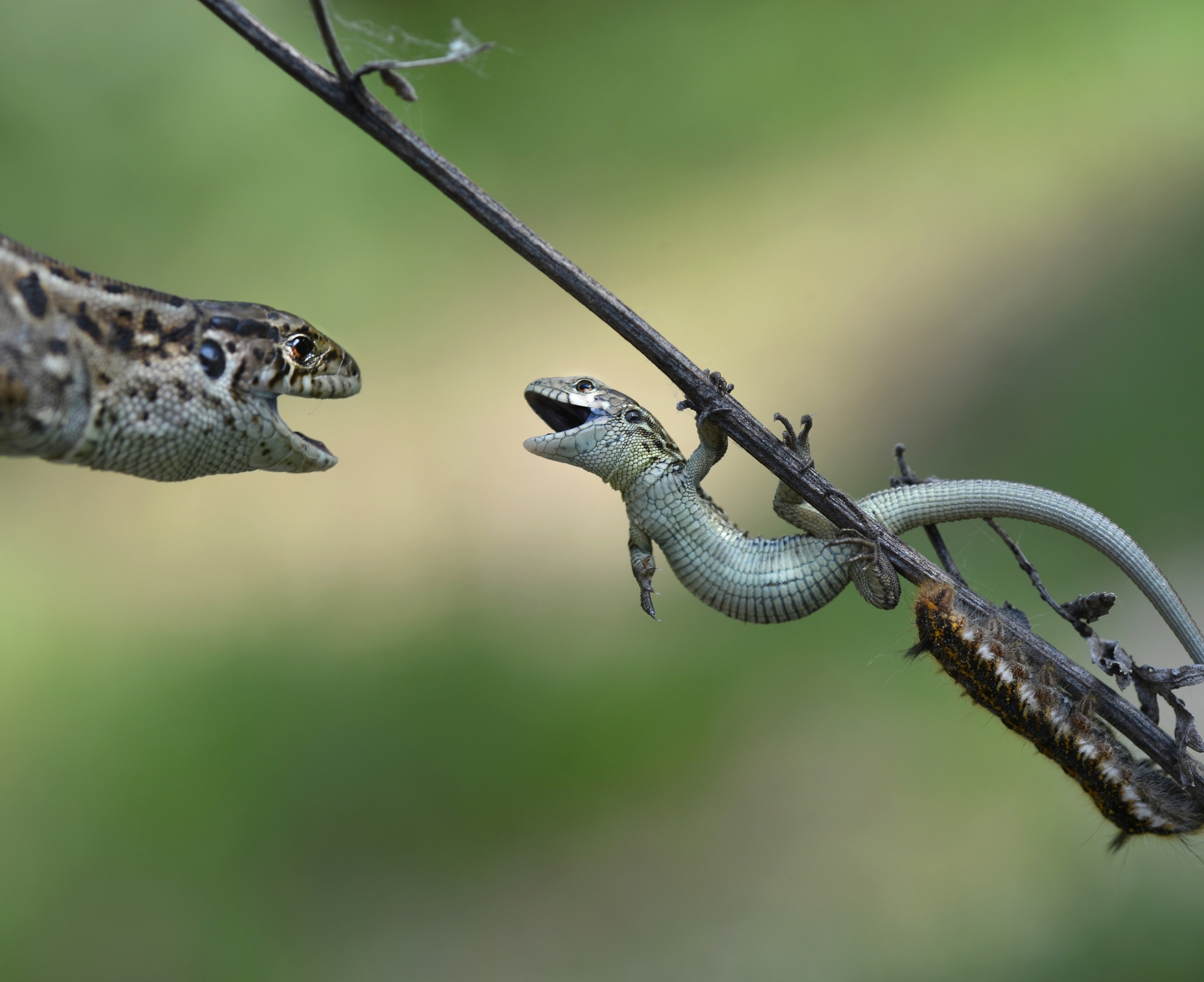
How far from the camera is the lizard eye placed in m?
1.74

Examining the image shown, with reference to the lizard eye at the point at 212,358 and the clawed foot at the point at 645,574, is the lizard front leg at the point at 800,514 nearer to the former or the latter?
the clawed foot at the point at 645,574

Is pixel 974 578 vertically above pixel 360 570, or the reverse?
pixel 360 570

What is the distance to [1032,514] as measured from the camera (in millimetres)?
1985

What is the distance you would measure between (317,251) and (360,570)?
7.59 ft

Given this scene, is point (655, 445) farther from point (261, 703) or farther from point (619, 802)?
point (261, 703)

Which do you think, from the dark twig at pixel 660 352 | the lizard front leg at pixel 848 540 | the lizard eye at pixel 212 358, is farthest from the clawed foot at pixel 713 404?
the lizard eye at pixel 212 358

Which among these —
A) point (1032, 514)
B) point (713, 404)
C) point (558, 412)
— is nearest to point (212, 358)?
point (558, 412)

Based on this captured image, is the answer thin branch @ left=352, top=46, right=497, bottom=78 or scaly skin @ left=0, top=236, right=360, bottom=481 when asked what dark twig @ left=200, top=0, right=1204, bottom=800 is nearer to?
thin branch @ left=352, top=46, right=497, bottom=78

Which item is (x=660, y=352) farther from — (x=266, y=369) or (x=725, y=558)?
(x=266, y=369)

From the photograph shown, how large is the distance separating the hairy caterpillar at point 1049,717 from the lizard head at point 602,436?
0.70 meters

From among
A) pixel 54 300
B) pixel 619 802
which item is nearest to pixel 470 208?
pixel 54 300

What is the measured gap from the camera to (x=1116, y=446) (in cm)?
492

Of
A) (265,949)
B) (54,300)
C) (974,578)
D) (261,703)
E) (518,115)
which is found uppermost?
(518,115)

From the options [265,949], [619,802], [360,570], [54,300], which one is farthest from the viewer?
[360,570]
